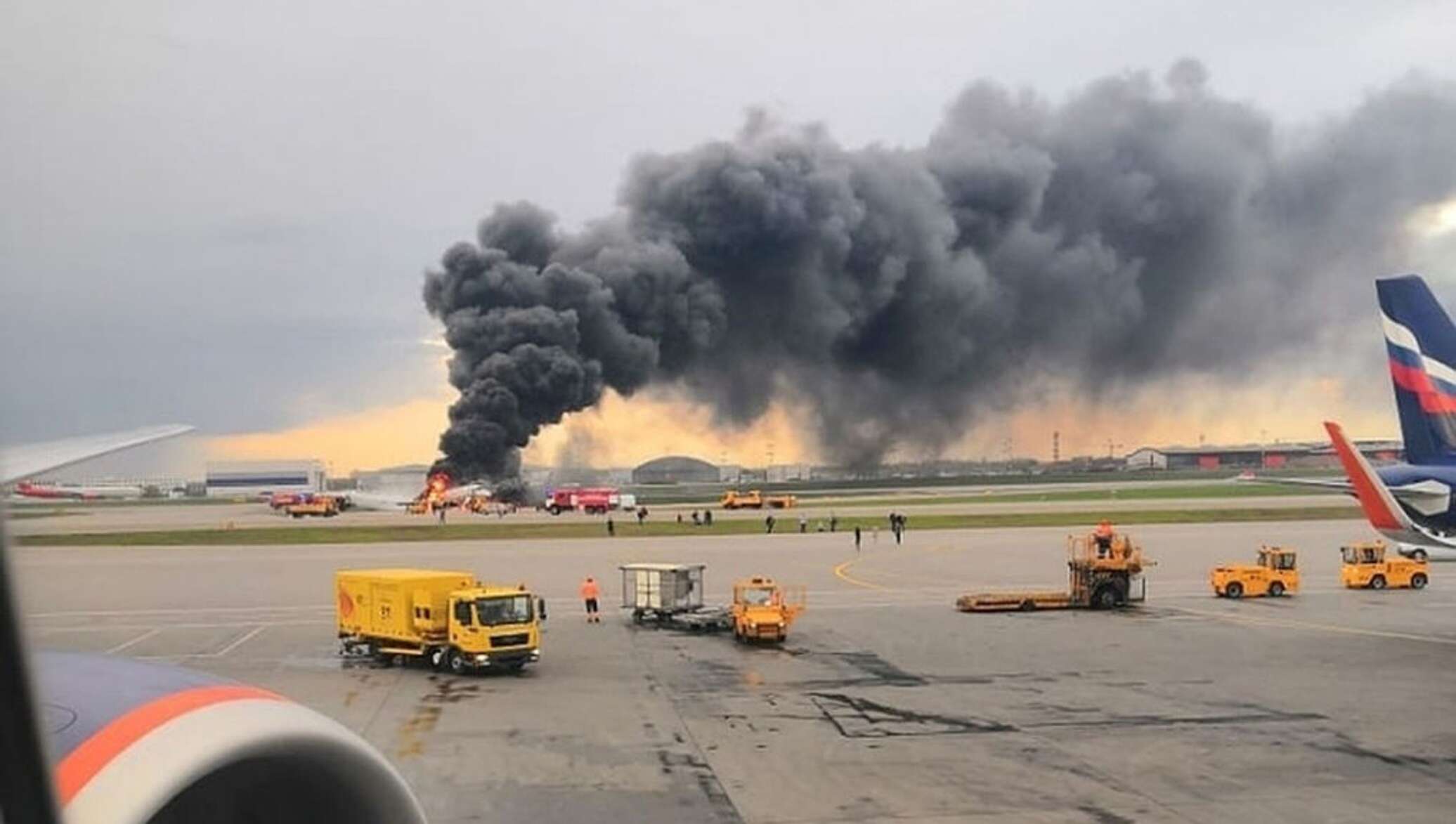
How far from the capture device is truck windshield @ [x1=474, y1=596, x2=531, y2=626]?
27.4m

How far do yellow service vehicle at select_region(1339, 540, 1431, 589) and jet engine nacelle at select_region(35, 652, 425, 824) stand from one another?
1783 inches

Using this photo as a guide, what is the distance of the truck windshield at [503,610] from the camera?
27422 millimetres

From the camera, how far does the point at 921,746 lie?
62.3 ft

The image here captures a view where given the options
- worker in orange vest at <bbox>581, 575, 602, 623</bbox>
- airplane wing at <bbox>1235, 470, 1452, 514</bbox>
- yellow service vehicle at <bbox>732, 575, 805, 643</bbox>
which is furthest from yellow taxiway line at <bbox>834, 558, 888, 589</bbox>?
airplane wing at <bbox>1235, 470, 1452, 514</bbox>

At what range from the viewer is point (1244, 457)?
538 ft

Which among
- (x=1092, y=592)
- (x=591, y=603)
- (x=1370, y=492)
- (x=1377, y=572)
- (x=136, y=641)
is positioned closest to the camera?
(x=1370, y=492)

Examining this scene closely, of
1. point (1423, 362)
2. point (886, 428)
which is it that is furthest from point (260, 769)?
point (886, 428)

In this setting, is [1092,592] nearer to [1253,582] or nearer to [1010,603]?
[1010,603]

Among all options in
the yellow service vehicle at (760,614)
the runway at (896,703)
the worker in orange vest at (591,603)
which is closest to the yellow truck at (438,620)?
the runway at (896,703)

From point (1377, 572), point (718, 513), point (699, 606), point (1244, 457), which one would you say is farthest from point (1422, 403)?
point (1244, 457)

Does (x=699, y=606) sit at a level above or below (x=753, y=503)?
below

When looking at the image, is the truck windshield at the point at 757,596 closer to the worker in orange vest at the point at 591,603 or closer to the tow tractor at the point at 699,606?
the tow tractor at the point at 699,606

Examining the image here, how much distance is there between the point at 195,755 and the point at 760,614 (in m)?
27.8

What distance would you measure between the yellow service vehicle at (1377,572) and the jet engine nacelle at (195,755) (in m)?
45.3
